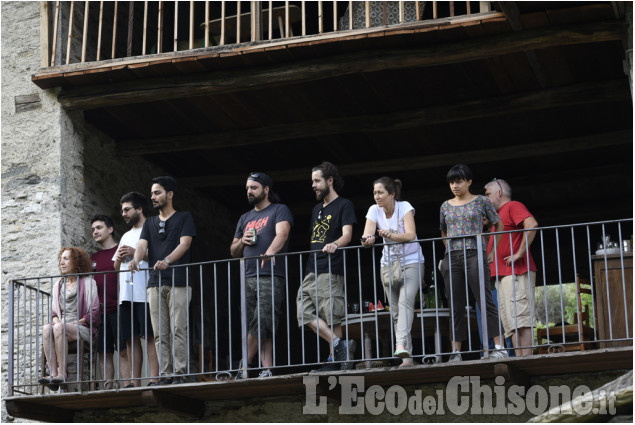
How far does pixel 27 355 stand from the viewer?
395 inches

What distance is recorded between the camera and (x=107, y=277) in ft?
31.6

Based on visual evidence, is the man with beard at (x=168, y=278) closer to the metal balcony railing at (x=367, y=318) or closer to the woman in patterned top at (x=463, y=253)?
the metal balcony railing at (x=367, y=318)

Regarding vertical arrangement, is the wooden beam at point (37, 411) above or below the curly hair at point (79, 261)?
below

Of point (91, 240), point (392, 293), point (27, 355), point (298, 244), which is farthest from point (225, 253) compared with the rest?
point (392, 293)

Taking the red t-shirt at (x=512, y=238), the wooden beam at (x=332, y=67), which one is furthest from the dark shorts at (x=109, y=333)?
the red t-shirt at (x=512, y=238)

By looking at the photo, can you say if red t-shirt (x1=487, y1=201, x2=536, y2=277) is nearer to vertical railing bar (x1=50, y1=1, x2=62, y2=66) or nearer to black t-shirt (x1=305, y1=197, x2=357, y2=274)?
black t-shirt (x1=305, y1=197, x2=357, y2=274)

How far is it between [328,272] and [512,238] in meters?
1.51

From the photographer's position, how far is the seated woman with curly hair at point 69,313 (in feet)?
30.0

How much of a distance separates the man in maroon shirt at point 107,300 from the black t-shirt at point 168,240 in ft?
1.47

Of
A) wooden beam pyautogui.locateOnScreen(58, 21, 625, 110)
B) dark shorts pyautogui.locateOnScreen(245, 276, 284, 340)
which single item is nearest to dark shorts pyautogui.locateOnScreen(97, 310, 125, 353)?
dark shorts pyautogui.locateOnScreen(245, 276, 284, 340)

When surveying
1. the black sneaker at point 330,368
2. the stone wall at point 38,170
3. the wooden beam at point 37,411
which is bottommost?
the wooden beam at point 37,411

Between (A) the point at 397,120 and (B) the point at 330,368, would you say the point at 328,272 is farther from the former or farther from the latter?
(A) the point at 397,120

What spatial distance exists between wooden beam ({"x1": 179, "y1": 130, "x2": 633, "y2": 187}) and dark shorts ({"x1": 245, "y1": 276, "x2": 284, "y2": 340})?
11.8 ft

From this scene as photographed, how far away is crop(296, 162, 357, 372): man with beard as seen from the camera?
8.46 meters
